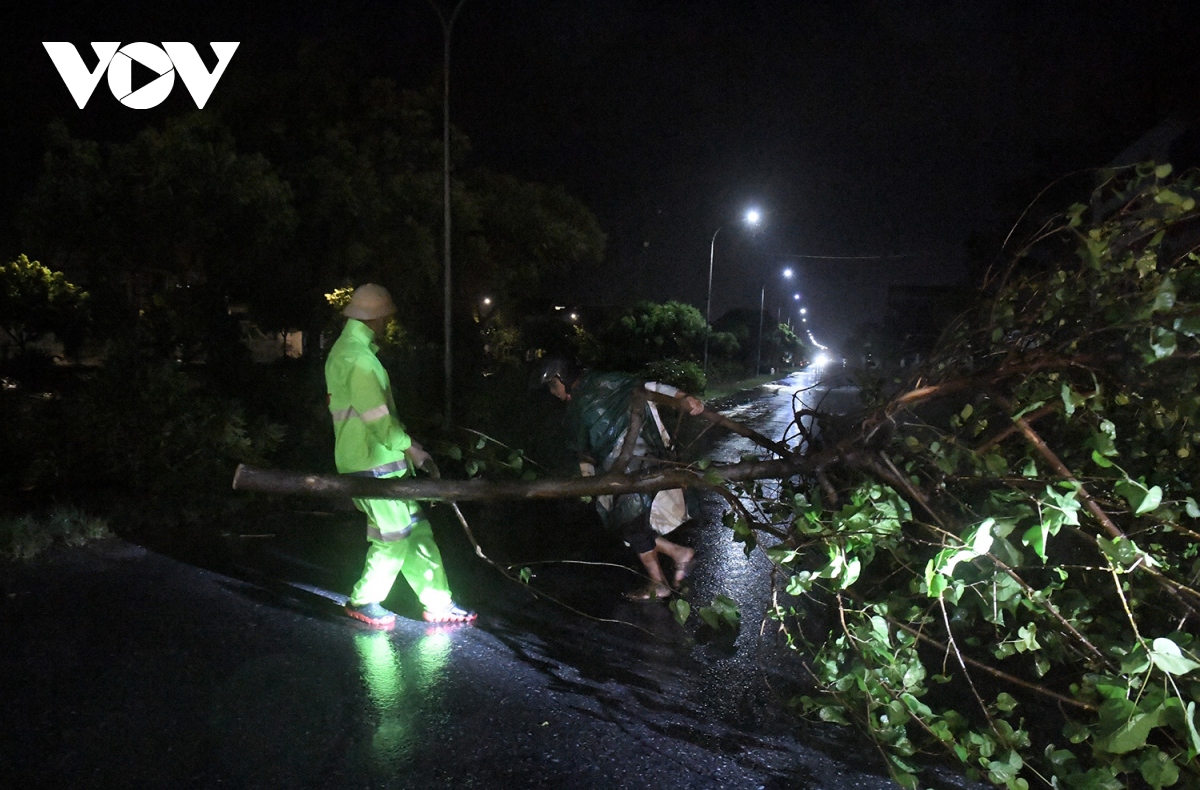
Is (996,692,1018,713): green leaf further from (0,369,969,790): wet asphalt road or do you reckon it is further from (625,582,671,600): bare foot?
(625,582,671,600): bare foot

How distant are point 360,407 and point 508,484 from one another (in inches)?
40.7

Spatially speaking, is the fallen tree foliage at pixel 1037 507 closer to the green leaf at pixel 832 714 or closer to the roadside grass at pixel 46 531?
the green leaf at pixel 832 714

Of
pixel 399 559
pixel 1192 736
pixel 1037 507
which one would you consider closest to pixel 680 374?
pixel 399 559

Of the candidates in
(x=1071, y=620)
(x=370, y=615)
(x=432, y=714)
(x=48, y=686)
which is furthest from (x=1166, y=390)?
(x=48, y=686)

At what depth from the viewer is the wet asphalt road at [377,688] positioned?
10.4 feet

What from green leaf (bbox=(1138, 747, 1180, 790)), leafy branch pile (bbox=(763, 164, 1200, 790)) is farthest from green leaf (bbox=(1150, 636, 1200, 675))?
green leaf (bbox=(1138, 747, 1180, 790))

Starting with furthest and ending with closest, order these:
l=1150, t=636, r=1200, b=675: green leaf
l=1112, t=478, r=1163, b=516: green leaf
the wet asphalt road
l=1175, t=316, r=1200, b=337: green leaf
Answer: the wet asphalt road
l=1175, t=316, r=1200, b=337: green leaf
l=1112, t=478, r=1163, b=516: green leaf
l=1150, t=636, r=1200, b=675: green leaf

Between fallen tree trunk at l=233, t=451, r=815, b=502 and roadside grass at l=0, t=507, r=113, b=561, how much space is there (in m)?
2.95

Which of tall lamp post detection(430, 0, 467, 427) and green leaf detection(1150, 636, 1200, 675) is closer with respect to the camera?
green leaf detection(1150, 636, 1200, 675)

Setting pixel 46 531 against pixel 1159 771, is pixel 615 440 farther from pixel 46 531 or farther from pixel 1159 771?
pixel 46 531

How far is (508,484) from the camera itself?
3.86 meters

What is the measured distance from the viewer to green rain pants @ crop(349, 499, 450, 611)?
4414mm

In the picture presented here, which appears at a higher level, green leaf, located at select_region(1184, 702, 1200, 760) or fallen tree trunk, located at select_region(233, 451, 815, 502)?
fallen tree trunk, located at select_region(233, 451, 815, 502)

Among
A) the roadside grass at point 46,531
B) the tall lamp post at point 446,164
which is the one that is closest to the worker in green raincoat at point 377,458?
the roadside grass at point 46,531
